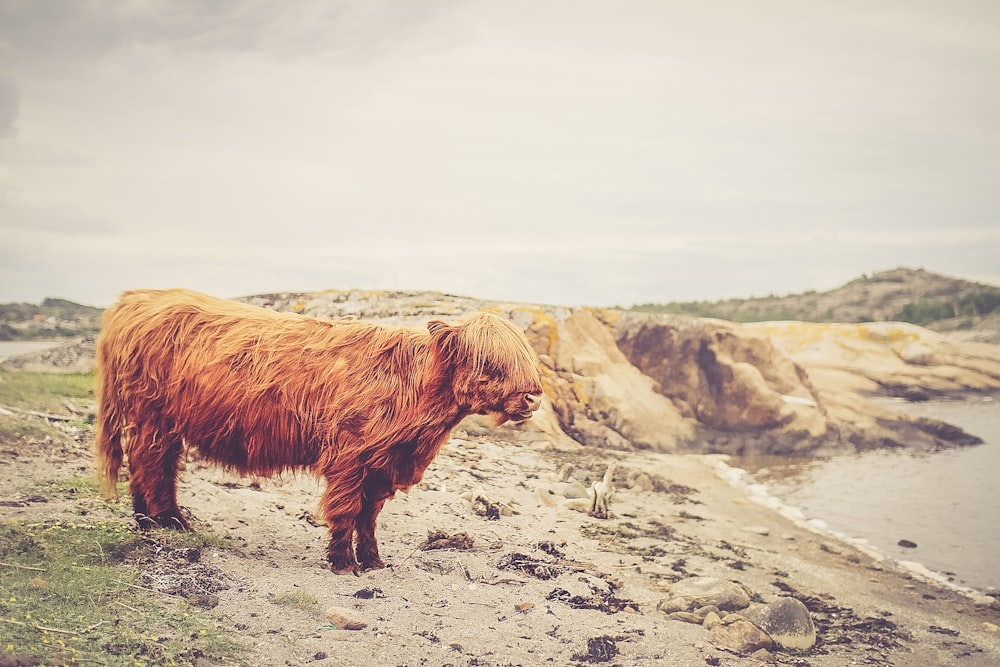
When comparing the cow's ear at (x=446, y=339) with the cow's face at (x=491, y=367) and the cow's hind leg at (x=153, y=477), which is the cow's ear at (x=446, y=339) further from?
the cow's hind leg at (x=153, y=477)

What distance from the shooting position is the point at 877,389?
86.5 ft

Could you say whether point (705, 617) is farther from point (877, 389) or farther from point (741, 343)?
point (877, 389)

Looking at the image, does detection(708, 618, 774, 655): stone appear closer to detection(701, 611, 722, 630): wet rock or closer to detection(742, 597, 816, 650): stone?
detection(701, 611, 722, 630): wet rock

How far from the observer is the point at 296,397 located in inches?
207

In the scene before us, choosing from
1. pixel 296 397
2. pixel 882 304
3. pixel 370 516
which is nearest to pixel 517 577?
pixel 370 516

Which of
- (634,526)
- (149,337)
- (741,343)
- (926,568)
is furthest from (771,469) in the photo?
(149,337)

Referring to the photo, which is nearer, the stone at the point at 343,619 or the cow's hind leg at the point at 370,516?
the stone at the point at 343,619

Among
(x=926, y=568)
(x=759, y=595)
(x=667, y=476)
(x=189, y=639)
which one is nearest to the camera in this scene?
(x=189, y=639)

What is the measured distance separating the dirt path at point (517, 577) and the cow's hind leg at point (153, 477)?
28 cm

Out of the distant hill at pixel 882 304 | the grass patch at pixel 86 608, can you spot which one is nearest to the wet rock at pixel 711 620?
the grass patch at pixel 86 608

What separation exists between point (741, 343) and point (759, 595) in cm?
1023

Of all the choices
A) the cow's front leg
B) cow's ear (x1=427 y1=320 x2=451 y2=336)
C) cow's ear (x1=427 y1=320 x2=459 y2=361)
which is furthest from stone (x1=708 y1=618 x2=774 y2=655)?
cow's ear (x1=427 y1=320 x2=451 y2=336)

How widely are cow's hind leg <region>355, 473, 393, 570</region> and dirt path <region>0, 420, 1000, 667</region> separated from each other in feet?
0.36

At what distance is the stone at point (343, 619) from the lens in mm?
4625
